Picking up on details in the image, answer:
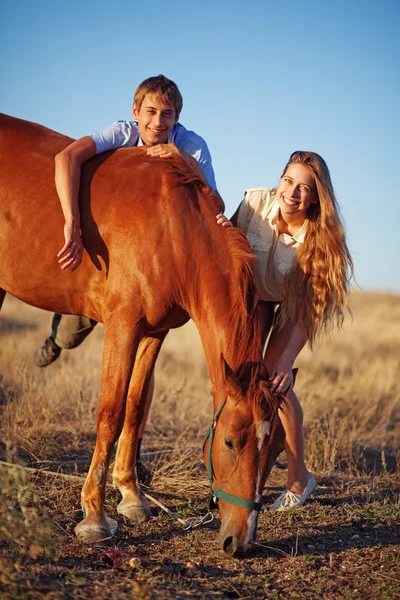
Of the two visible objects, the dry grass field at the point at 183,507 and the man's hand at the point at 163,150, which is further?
the man's hand at the point at 163,150

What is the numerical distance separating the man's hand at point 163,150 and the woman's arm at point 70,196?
423mm

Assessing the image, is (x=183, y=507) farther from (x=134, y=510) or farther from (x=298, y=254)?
(x=298, y=254)

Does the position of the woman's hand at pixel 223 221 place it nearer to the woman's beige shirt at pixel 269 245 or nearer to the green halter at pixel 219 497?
the woman's beige shirt at pixel 269 245

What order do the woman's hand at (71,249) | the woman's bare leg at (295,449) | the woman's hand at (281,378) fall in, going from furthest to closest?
1. the woman's bare leg at (295,449)
2. the woman's hand at (71,249)
3. the woman's hand at (281,378)

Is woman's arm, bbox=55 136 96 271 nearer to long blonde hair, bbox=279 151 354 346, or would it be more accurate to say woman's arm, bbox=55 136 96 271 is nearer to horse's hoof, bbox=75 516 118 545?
long blonde hair, bbox=279 151 354 346

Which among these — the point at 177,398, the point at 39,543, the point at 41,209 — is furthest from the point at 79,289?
the point at 177,398

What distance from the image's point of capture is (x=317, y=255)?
3.73 m

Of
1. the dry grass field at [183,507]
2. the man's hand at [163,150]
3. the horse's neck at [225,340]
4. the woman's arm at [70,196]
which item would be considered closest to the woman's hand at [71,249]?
the woman's arm at [70,196]

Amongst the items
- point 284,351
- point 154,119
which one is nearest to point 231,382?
point 284,351

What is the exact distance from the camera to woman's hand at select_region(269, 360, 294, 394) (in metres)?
3.16

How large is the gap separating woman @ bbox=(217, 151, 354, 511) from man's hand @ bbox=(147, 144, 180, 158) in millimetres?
658

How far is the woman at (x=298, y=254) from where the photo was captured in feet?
12.2

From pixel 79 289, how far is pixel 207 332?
3.13 ft

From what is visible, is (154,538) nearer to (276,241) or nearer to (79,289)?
(79,289)
